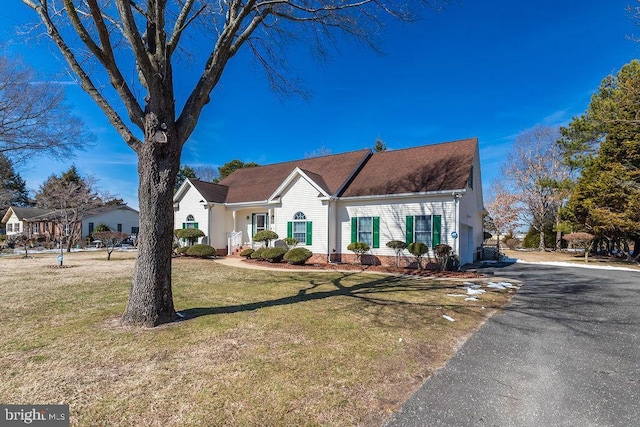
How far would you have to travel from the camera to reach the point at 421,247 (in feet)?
46.2

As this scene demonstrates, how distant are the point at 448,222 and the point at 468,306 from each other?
23.9 feet

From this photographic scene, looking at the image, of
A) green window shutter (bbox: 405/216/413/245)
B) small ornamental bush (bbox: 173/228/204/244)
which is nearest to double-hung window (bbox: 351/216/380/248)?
green window shutter (bbox: 405/216/413/245)

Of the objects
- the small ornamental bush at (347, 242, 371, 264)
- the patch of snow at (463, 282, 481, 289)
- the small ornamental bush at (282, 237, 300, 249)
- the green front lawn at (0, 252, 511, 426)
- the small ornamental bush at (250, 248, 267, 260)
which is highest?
the small ornamental bush at (282, 237, 300, 249)

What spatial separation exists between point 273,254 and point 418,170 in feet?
28.5

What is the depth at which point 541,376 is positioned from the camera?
4004 mm

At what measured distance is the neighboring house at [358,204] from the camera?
14.8m

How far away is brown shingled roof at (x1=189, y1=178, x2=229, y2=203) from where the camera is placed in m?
20.6

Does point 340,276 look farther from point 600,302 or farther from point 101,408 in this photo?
point 101,408

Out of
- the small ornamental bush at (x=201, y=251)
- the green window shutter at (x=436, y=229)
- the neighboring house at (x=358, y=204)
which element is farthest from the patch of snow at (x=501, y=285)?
the small ornamental bush at (x=201, y=251)

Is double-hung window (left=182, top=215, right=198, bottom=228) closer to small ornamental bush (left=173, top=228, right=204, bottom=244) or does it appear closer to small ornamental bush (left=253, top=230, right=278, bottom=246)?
small ornamental bush (left=173, top=228, right=204, bottom=244)

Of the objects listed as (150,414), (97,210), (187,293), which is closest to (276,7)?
(187,293)

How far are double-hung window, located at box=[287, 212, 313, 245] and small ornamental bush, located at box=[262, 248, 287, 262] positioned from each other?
154cm

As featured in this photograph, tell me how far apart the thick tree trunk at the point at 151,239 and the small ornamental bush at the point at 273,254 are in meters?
10.2

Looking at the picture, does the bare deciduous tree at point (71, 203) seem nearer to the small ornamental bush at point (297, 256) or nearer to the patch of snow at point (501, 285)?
the small ornamental bush at point (297, 256)
